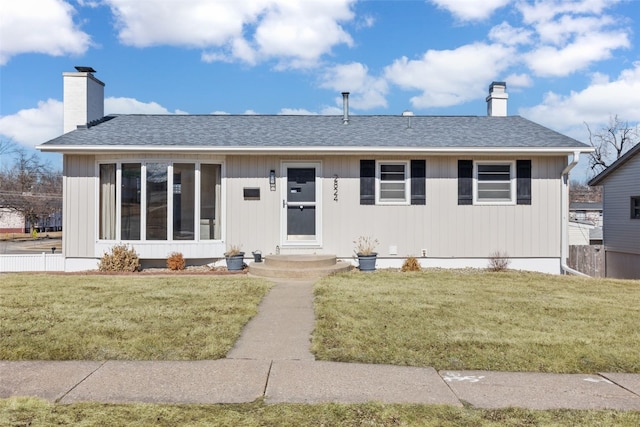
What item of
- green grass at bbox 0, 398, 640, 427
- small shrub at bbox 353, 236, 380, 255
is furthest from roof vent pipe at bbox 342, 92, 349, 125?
green grass at bbox 0, 398, 640, 427

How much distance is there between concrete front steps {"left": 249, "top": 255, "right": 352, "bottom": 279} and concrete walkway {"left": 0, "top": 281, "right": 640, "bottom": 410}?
15.3 feet

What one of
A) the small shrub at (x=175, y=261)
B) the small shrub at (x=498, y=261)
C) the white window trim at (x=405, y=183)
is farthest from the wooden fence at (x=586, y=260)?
the small shrub at (x=175, y=261)

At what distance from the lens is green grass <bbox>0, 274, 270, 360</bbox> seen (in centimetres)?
464

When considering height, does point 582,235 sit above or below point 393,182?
below

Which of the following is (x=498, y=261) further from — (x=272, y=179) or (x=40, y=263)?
(x=40, y=263)

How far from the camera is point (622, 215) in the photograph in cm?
1955

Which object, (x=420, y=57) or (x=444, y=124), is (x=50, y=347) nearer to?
(x=444, y=124)

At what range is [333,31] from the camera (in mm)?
14078

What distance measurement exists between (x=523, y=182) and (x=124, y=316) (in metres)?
9.19

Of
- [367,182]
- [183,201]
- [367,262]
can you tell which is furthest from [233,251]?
[367,182]

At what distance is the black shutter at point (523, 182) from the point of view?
10898 millimetres

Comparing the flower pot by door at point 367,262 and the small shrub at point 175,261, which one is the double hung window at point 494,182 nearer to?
the flower pot by door at point 367,262

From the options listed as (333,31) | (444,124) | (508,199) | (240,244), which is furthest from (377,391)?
(333,31)

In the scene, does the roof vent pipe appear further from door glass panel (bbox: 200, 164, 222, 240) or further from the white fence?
the white fence
